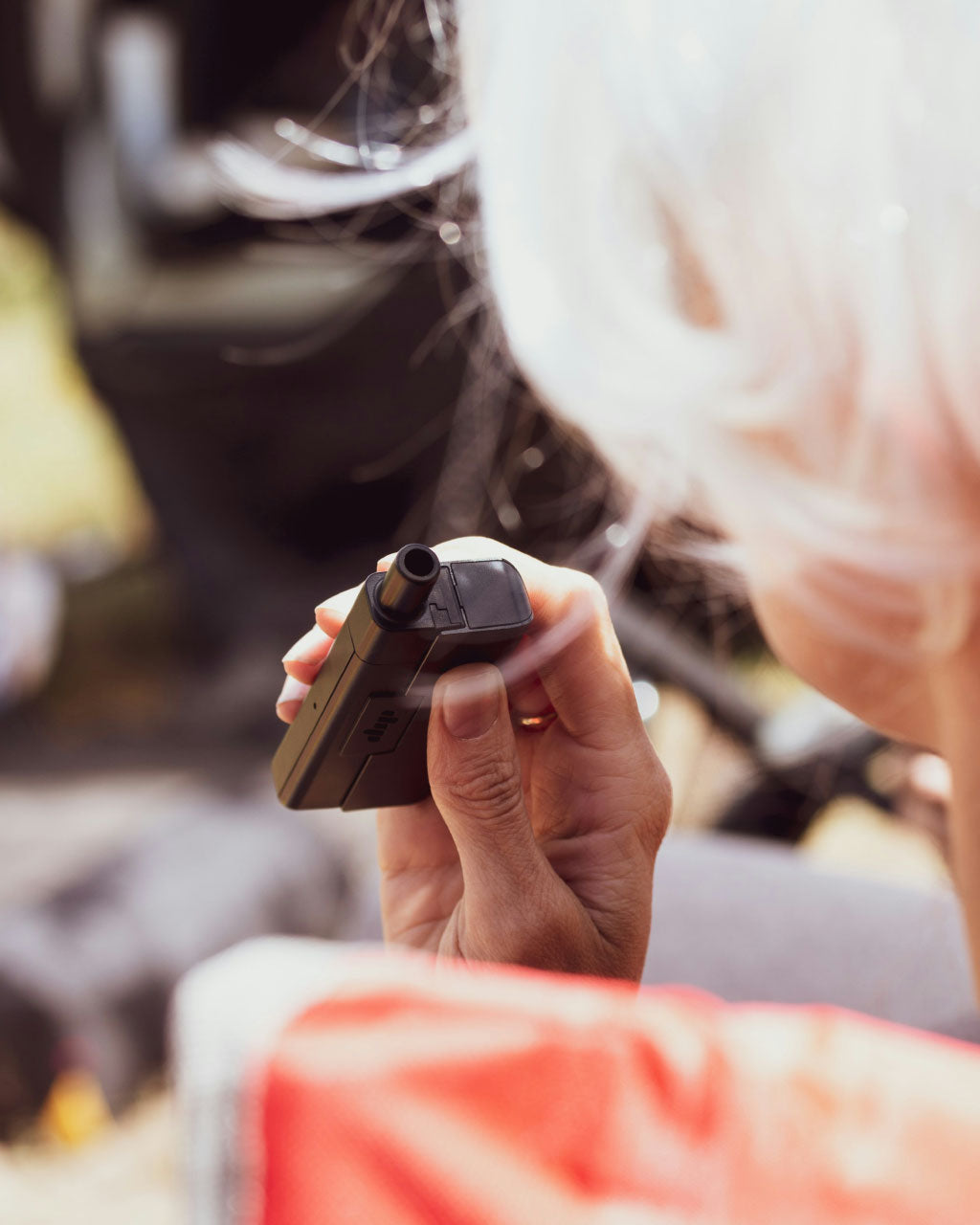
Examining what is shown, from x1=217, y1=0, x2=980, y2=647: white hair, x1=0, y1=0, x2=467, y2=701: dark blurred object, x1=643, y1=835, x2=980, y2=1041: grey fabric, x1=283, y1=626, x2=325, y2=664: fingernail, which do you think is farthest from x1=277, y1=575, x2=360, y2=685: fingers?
x1=0, y1=0, x2=467, y2=701: dark blurred object

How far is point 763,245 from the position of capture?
40cm

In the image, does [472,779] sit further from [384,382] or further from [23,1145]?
[384,382]

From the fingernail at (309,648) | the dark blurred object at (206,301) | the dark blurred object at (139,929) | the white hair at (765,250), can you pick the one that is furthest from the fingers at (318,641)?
the dark blurred object at (206,301)

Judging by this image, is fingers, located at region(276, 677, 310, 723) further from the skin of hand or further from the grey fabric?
the grey fabric

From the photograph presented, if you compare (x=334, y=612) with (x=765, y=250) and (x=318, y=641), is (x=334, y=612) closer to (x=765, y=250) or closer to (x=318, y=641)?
(x=318, y=641)

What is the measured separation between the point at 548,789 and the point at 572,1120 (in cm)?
17

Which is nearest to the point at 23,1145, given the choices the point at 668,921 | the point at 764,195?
the point at 668,921

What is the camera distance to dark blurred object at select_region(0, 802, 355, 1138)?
126cm

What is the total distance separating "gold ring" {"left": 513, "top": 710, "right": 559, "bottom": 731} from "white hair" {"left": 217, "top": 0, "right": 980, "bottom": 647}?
113 mm

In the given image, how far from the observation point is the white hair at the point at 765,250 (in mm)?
372

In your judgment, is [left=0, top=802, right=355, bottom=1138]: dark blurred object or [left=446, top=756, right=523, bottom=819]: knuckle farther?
[left=0, top=802, right=355, bottom=1138]: dark blurred object

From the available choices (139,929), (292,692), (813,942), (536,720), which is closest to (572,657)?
(536,720)

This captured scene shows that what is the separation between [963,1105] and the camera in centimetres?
41

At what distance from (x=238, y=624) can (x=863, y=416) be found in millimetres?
1881
